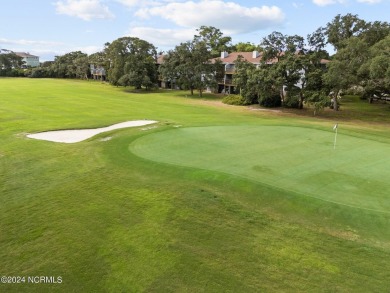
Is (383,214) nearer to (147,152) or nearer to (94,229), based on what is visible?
(94,229)

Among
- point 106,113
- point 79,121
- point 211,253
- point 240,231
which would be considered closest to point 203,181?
point 240,231

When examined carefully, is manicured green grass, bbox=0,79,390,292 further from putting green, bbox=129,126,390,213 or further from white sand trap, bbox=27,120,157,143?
white sand trap, bbox=27,120,157,143

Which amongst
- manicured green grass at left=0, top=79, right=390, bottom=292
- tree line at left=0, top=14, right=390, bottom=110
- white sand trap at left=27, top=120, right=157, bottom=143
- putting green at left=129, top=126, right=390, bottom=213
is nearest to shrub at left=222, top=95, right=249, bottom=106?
tree line at left=0, top=14, right=390, bottom=110

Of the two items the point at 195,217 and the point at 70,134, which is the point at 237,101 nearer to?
the point at 70,134

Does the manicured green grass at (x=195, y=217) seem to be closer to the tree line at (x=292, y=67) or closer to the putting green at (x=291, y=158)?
the putting green at (x=291, y=158)

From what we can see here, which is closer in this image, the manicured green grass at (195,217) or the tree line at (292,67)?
the manicured green grass at (195,217)

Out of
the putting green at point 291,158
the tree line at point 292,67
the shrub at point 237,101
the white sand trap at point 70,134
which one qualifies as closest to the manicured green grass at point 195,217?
the putting green at point 291,158

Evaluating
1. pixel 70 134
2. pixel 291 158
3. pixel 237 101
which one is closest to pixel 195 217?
pixel 291 158
